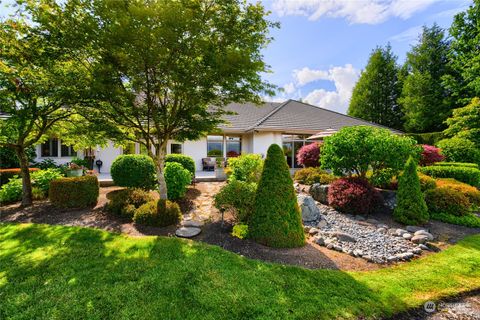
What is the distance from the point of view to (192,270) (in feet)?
12.8

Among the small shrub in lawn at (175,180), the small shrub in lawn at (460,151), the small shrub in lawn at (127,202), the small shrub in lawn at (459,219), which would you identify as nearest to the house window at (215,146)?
the small shrub in lawn at (175,180)

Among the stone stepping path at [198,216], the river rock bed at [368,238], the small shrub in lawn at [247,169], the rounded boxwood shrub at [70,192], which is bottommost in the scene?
the river rock bed at [368,238]

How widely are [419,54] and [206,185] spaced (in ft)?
99.8

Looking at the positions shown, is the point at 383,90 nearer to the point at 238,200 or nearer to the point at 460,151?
the point at 460,151

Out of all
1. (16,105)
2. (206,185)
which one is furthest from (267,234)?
(16,105)

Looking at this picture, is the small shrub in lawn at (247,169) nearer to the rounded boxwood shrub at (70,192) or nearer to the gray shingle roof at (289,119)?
the rounded boxwood shrub at (70,192)

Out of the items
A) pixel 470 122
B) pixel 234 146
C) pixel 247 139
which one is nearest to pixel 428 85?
pixel 470 122

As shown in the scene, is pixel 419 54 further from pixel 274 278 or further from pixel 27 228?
pixel 27 228

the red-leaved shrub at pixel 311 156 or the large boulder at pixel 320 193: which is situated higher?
the red-leaved shrub at pixel 311 156

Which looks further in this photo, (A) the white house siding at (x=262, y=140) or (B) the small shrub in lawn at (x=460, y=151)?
(A) the white house siding at (x=262, y=140)

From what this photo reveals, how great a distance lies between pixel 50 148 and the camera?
1554cm

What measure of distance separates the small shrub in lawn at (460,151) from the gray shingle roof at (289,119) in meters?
6.82

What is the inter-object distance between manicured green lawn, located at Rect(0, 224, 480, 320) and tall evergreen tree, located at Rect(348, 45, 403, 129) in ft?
102

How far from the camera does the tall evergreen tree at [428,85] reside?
2448 centimetres
